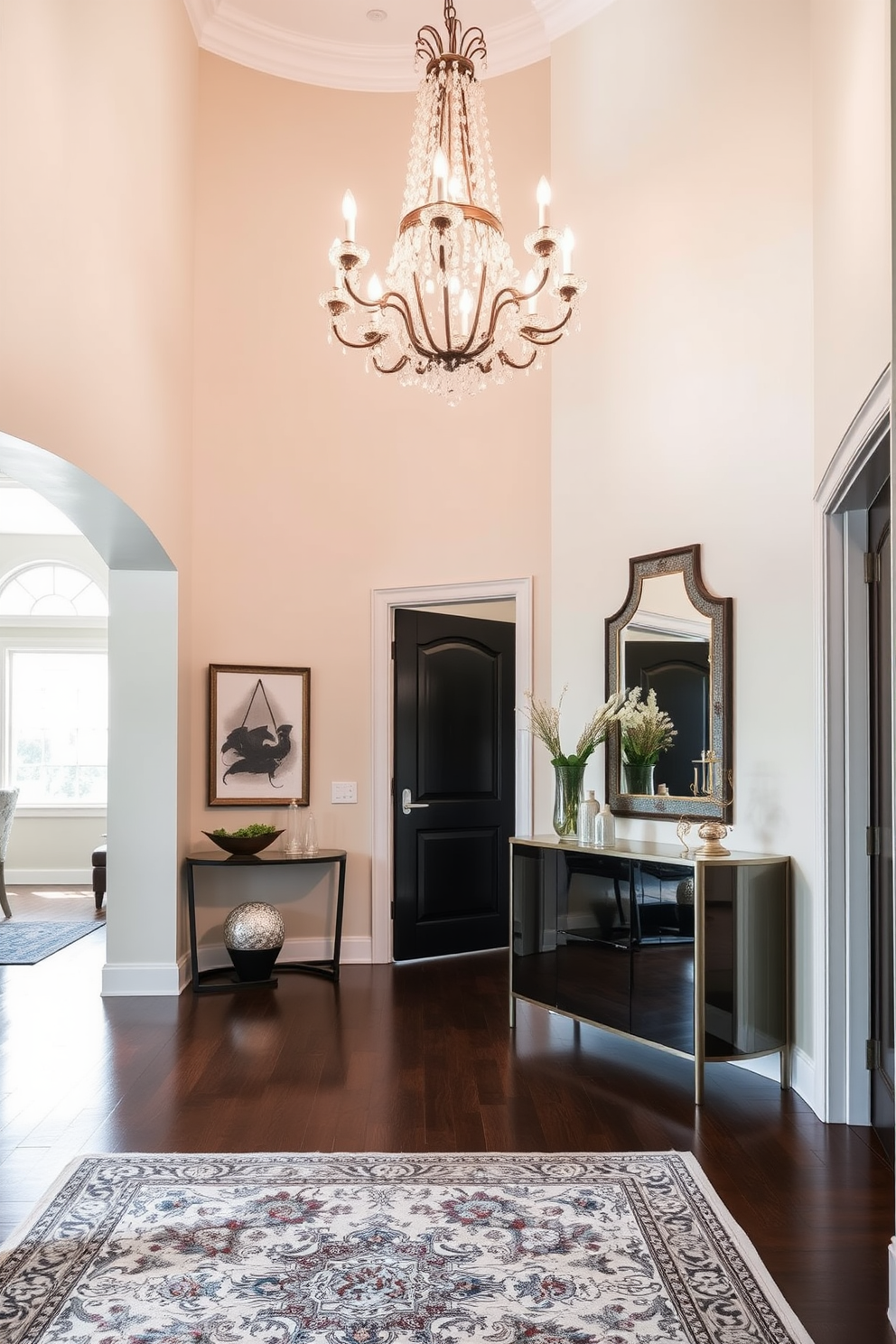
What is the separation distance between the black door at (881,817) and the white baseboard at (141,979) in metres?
3.60

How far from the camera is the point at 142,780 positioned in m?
5.75

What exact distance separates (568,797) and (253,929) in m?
2.00

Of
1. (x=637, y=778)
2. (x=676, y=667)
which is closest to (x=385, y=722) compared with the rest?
(x=637, y=778)

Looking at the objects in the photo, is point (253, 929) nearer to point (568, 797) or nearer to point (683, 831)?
point (568, 797)

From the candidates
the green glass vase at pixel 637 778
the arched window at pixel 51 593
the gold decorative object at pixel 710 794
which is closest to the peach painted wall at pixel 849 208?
the gold decorative object at pixel 710 794

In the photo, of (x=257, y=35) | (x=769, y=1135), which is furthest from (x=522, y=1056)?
(x=257, y=35)

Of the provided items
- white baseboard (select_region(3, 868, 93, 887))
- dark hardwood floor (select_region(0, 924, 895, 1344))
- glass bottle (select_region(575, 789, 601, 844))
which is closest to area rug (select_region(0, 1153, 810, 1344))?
dark hardwood floor (select_region(0, 924, 895, 1344))

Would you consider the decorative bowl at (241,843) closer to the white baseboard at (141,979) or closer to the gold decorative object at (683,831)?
the white baseboard at (141,979)

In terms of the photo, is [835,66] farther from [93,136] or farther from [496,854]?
[496,854]

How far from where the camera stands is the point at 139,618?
19.1 ft

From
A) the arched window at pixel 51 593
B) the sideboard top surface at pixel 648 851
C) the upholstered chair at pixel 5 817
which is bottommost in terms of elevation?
the upholstered chair at pixel 5 817

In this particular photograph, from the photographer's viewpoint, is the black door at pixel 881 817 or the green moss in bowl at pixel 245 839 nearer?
the black door at pixel 881 817

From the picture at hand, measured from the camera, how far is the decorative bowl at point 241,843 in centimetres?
588

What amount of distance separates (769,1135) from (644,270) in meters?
3.99
